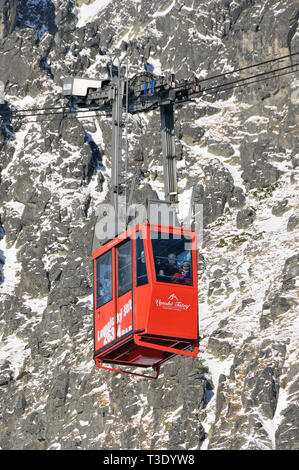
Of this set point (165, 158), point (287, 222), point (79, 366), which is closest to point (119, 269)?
point (165, 158)

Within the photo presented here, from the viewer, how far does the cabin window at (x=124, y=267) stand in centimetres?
4822

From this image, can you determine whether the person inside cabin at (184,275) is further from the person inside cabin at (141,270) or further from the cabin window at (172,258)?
the person inside cabin at (141,270)

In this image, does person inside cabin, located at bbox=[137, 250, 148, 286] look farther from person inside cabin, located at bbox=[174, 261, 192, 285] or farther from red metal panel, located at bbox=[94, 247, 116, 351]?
red metal panel, located at bbox=[94, 247, 116, 351]

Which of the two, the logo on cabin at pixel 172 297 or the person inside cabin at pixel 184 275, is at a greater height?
the person inside cabin at pixel 184 275

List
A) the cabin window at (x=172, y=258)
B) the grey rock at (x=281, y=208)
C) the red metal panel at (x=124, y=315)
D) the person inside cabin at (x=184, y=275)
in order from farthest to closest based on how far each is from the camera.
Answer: the grey rock at (x=281, y=208)
the person inside cabin at (x=184, y=275)
the red metal panel at (x=124, y=315)
the cabin window at (x=172, y=258)

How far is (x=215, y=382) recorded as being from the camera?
5669 inches

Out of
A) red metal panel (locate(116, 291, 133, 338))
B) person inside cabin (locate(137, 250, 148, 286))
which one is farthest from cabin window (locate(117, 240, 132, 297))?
person inside cabin (locate(137, 250, 148, 286))

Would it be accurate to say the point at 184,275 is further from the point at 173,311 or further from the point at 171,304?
the point at 173,311

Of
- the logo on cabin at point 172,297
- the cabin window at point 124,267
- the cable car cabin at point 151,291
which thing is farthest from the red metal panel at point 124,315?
the logo on cabin at point 172,297

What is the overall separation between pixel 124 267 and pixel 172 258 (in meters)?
2.21

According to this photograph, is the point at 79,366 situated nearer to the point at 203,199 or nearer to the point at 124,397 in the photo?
the point at 124,397

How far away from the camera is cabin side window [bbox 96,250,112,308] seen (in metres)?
49.7

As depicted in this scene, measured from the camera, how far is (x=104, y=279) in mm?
50188

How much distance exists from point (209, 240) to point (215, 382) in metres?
50.0
